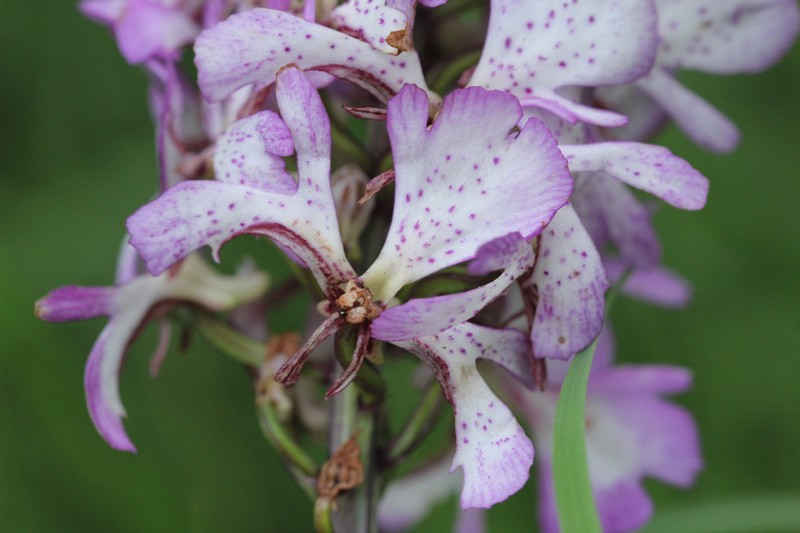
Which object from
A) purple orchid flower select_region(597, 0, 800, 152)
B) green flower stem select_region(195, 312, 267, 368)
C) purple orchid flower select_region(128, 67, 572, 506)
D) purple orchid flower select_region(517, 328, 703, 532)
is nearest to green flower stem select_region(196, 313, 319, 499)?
green flower stem select_region(195, 312, 267, 368)

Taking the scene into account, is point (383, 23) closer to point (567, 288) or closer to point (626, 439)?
point (567, 288)

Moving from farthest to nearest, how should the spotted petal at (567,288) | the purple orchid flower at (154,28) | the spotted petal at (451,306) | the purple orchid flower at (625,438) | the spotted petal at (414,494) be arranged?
the spotted petal at (414,494), the purple orchid flower at (625,438), the purple orchid flower at (154,28), the spotted petal at (567,288), the spotted petal at (451,306)

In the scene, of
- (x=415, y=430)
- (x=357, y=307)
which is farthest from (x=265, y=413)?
(x=357, y=307)

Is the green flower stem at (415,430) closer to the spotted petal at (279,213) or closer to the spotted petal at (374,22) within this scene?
the spotted petal at (279,213)

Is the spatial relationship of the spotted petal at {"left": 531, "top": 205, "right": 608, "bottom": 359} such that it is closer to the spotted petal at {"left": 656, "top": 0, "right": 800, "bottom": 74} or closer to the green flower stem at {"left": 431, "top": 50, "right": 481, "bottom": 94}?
the green flower stem at {"left": 431, "top": 50, "right": 481, "bottom": 94}

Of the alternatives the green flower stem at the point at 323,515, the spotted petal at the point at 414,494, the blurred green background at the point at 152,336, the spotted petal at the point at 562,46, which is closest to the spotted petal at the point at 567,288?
the spotted petal at the point at 562,46

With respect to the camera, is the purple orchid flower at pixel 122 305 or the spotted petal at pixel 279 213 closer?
the spotted petal at pixel 279 213

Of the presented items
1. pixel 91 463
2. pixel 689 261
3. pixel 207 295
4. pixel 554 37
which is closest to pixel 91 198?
pixel 91 463

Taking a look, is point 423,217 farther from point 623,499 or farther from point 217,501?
point 217,501
